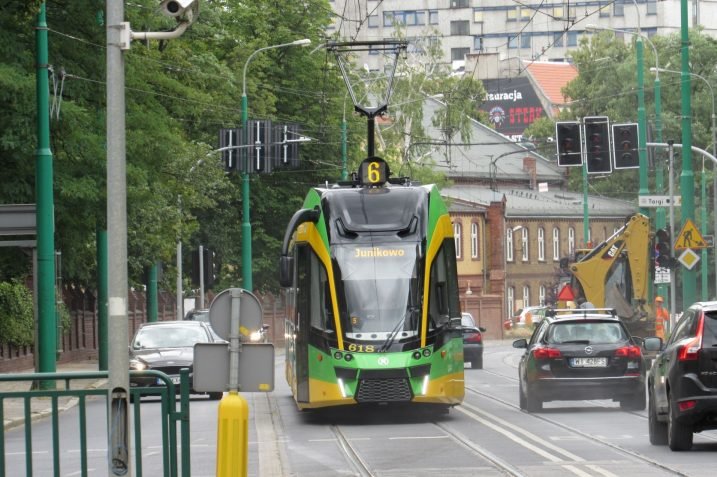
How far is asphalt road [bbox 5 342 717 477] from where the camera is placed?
39.7ft

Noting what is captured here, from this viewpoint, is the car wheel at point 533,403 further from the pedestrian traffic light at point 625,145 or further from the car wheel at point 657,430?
the pedestrian traffic light at point 625,145

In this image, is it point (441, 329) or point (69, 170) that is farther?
point (69, 170)

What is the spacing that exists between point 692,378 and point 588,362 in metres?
8.23

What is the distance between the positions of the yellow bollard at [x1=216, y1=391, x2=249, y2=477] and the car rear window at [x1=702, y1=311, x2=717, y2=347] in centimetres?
675

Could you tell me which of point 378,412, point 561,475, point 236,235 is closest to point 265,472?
point 561,475

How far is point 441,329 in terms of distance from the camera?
981 inches

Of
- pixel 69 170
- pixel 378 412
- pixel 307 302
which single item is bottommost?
pixel 378 412

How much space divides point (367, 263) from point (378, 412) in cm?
442

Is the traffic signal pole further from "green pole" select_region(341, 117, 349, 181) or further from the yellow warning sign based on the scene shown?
"green pole" select_region(341, 117, 349, 181)

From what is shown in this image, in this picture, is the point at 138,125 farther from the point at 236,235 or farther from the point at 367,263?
the point at 236,235

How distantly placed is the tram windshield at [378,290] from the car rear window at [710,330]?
6793mm

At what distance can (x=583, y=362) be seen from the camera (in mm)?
26609

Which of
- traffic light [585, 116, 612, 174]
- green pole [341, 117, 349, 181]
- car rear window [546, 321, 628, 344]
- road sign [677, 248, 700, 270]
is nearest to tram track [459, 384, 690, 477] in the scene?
car rear window [546, 321, 628, 344]

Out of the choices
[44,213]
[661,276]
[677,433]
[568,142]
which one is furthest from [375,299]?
[661,276]
